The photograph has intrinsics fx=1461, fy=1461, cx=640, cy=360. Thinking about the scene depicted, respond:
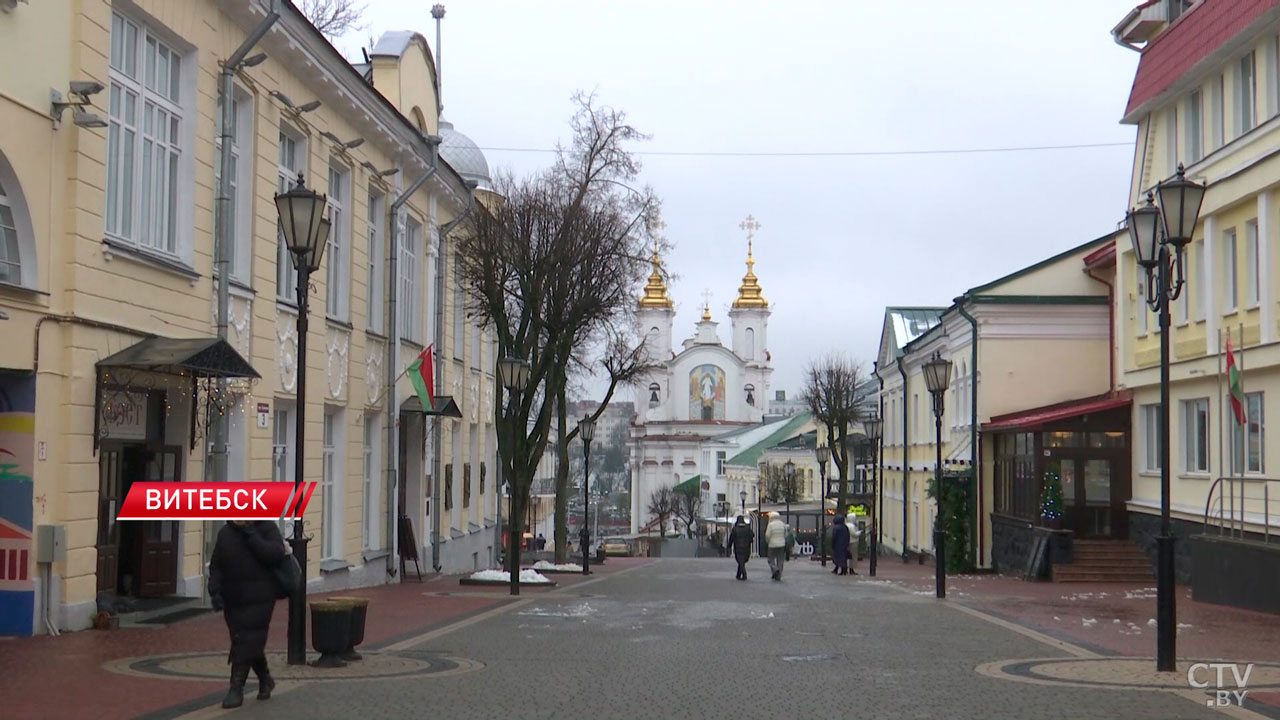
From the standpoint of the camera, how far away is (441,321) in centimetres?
3312

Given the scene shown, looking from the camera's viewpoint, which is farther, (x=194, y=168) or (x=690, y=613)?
(x=690, y=613)

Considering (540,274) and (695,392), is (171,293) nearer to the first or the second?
(540,274)

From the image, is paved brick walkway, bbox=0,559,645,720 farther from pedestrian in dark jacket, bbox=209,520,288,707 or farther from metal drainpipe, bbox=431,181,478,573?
metal drainpipe, bbox=431,181,478,573

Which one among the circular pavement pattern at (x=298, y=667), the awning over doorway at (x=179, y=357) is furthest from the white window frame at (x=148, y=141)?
the circular pavement pattern at (x=298, y=667)

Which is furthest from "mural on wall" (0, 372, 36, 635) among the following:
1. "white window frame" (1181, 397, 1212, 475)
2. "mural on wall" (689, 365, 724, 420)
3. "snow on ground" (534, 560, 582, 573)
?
"mural on wall" (689, 365, 724, 420)

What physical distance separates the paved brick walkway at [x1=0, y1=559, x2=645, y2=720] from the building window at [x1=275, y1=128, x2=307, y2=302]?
5041 mm

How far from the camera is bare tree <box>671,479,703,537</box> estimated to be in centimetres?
12694

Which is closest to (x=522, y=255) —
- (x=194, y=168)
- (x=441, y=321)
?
(x=441, y=321)

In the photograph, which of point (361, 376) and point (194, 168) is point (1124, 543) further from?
point (194, 168)

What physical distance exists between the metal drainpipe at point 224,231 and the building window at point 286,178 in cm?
224

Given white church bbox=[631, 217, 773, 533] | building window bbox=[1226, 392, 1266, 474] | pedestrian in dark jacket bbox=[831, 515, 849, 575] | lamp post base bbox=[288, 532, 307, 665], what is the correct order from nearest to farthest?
lamp post base bbox=[288, 532, 307, 665] → building window bbox=[1226, 392, 1266, 474] → pedestrian in dark jacket bbox=[831, 515, 849, 575] → white church bbox=[631, 217, 773, 533]

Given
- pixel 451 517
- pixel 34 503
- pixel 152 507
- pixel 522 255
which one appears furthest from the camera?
pixel 451 517

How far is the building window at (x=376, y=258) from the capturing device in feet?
91.1

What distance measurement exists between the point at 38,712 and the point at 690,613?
11423 millimetres
